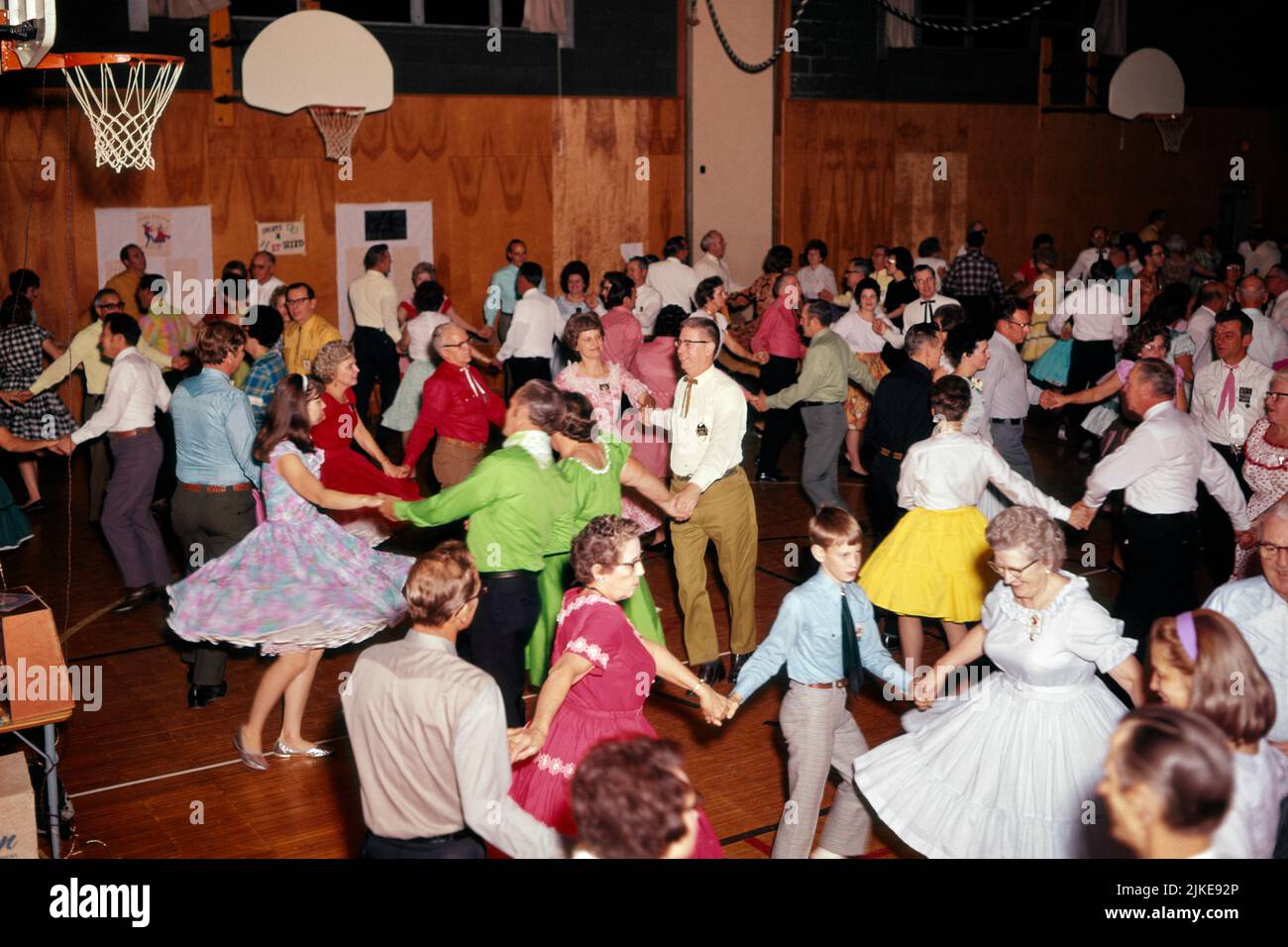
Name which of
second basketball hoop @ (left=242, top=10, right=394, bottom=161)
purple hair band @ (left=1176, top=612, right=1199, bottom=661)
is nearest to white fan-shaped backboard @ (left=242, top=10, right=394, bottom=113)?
second basketball hoop @ (left=242, top=10, right=394, bottom=161)

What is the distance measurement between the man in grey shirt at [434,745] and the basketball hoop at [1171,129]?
1673 cm

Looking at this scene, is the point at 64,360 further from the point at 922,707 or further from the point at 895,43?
the point at 895,43

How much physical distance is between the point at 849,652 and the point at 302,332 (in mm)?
5840

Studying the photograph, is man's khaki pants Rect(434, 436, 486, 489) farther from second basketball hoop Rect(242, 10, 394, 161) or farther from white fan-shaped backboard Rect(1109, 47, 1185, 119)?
white fan-shaped backboard Rect(1109, 47, 1185, 119)

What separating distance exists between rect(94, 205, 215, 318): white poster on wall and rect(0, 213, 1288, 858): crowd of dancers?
214 centimetres

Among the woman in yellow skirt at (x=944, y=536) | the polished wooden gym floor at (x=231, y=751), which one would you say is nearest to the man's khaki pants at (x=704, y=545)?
the polished wooden gym floor at (x=231, y=751)

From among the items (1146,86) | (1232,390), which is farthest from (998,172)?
(1232,390)

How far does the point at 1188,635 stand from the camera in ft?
10.2

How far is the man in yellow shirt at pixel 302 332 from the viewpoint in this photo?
8727 millimetres

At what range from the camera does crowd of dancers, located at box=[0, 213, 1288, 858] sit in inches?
119

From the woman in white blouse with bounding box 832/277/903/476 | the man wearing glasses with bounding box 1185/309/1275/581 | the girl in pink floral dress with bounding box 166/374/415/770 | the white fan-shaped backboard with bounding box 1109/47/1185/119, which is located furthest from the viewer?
the white fan-shaped backboard with bounding box 1109/47/1185/119

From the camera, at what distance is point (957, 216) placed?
16.6 metres

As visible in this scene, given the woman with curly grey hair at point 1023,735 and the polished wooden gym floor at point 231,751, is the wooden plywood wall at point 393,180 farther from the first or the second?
the woman with curly grey hair at point 1023,735

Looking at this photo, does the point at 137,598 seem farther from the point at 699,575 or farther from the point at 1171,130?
the point at 1171,130
